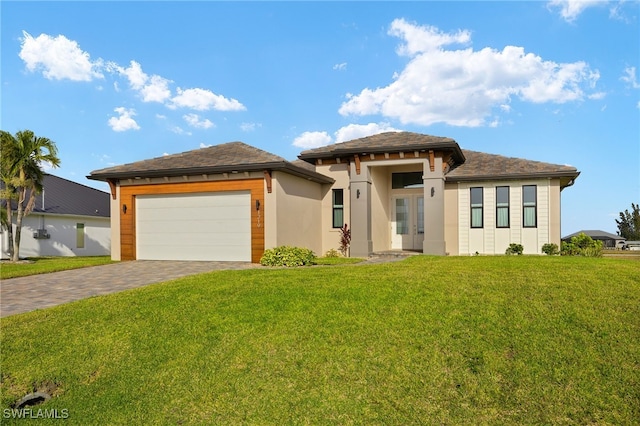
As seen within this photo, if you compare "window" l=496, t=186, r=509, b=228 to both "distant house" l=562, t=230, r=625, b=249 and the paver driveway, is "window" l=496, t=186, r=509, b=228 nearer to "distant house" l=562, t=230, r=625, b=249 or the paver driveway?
the paver driveway

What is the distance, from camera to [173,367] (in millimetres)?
5340

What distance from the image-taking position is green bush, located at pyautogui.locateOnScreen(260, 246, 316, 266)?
42.2 ft

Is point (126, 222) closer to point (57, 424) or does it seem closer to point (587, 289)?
point (57, 424)

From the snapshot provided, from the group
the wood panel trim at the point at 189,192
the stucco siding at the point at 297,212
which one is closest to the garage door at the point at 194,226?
the wood panel trim at the point at 189,192

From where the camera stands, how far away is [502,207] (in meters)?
16.7

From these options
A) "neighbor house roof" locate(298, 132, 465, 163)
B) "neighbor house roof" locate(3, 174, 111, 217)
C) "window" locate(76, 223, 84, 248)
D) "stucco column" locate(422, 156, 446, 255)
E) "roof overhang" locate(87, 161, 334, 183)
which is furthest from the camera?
"window" locate(76, 223, 84, 248)

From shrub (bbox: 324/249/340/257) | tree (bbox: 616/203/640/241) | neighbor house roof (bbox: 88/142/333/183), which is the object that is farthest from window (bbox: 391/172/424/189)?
tree (bbox: 616/203/640/241)

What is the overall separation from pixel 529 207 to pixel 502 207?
98 cm

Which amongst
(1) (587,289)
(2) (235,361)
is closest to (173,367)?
(2) (235,361)

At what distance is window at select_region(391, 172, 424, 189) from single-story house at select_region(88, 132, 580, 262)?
4cm

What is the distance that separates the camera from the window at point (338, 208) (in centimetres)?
1733

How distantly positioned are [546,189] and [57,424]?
1677 centimetres

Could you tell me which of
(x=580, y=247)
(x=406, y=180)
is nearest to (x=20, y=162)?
Answer: (x=406, y=180)

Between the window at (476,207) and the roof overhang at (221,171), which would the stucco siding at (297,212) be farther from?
the window at (476,207)
